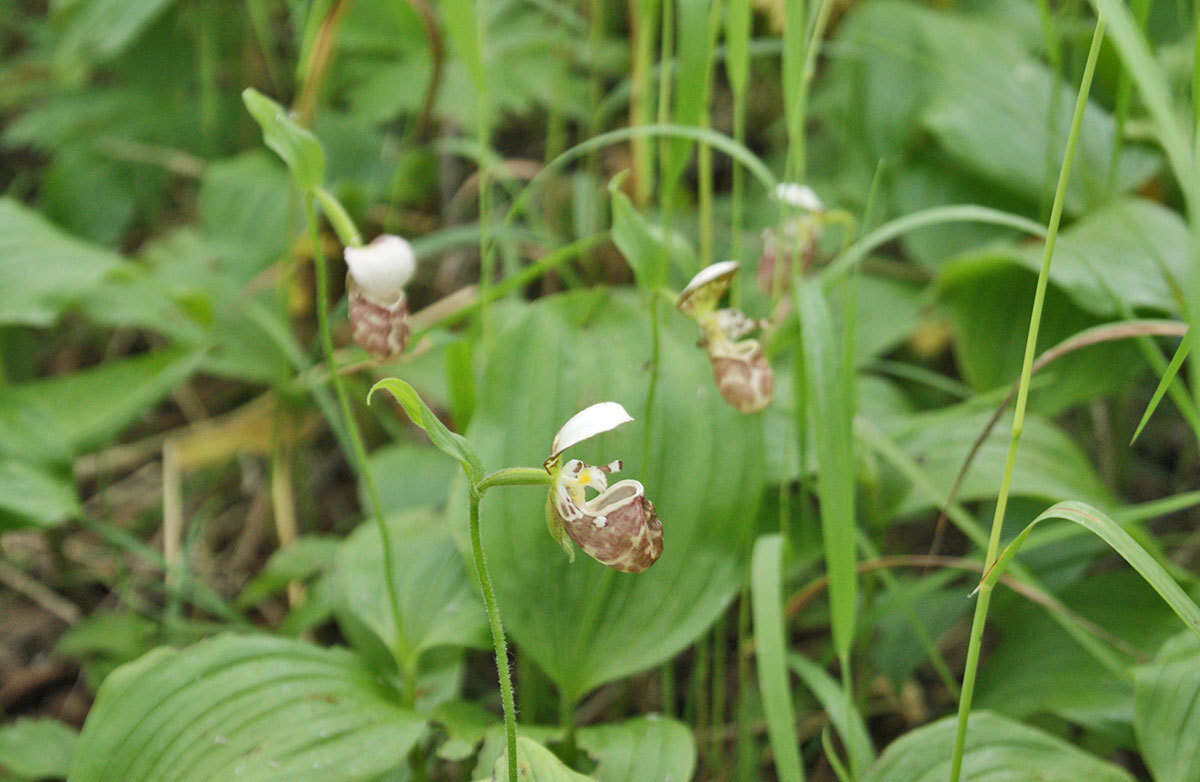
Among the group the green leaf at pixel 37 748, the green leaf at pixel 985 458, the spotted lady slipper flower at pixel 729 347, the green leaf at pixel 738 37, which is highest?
the green leaf at pixel 738 37

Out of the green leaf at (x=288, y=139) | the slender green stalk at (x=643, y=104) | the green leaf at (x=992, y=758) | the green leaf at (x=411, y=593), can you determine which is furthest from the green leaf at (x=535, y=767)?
the slender green stalk at (x=643, y=104)

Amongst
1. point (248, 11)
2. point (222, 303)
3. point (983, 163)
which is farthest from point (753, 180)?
point (248, 11)

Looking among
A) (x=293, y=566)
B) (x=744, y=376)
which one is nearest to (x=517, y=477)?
(x=744, y=376)

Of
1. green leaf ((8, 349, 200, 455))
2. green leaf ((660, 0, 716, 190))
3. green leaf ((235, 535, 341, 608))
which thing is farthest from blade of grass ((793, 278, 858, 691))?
green leaf ((8, 349, 200, 455))

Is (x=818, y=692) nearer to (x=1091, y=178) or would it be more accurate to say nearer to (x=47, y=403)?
(x=1091, y=178)

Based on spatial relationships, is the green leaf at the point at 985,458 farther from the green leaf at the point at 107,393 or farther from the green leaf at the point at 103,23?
the green leaf at the point at 103,23
